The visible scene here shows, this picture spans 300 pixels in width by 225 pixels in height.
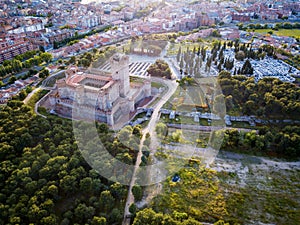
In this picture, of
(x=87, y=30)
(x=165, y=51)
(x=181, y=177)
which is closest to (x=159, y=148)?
(x=181, y=177)

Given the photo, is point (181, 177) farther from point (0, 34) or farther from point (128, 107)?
point (0, 34)

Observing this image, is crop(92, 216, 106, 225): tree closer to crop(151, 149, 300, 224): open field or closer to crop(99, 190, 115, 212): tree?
crop(99, 190, 115, 212): tree

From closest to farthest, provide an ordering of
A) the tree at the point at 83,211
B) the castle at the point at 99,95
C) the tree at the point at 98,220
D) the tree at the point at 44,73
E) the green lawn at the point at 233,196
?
the tree at the point at 98,220
the tree at the point at 83,211
the green lawn at the point at 233,196
the castle at the point at 99,95
the tree at the point at 44,73

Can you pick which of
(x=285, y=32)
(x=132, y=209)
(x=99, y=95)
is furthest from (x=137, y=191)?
(x=285, y=32)

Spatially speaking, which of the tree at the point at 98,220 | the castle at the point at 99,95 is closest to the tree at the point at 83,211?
the tree at the point at 98,220

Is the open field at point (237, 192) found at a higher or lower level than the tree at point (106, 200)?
lower

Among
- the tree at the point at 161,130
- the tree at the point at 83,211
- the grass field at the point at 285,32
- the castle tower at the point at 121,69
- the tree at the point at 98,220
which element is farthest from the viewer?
the grass field at the point at 285,32

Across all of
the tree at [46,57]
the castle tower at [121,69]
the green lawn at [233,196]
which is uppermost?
the castle tower at [121,69]

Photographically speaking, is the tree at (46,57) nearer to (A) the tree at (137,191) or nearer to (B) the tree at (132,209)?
(A) the tree at (137,191)
